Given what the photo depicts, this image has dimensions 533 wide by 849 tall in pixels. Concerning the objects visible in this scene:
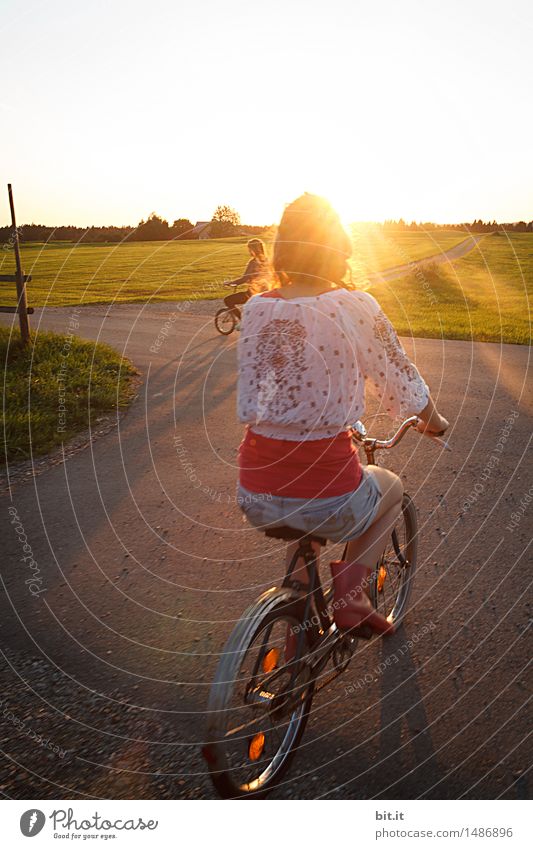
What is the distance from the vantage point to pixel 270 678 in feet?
9.08

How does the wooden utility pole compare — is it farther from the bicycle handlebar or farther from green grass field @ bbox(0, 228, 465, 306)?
the bicycle handlebar

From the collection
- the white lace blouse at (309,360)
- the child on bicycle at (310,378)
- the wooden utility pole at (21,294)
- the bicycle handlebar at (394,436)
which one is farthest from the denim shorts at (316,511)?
the wooden utility pole at (21,294)

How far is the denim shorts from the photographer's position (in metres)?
2.60

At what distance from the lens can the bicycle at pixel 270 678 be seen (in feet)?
7.89

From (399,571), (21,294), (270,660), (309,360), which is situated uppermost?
(309,360)

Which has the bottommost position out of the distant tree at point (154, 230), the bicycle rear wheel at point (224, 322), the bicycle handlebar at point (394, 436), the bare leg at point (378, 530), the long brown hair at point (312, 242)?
the bicycle rear wheel at point (224, 322)

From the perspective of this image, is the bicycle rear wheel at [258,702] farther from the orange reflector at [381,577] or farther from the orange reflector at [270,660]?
the orange reflector at [381,577]

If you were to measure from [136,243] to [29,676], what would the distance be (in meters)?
35.5

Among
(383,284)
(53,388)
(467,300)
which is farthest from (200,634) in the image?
(383,284)

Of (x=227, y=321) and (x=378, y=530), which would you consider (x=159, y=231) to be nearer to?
(x=227, y=321)

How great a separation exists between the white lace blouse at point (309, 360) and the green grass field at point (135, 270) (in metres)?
13.3

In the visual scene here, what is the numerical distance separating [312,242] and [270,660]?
1673 millimetres

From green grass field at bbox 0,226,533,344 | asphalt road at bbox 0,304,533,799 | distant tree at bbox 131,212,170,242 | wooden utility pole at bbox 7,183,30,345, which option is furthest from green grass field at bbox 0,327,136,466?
distant tree at bbox 131,212,170,242

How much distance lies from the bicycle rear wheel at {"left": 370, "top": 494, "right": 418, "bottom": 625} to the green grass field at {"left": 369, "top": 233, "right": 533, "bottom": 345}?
4732 mm
